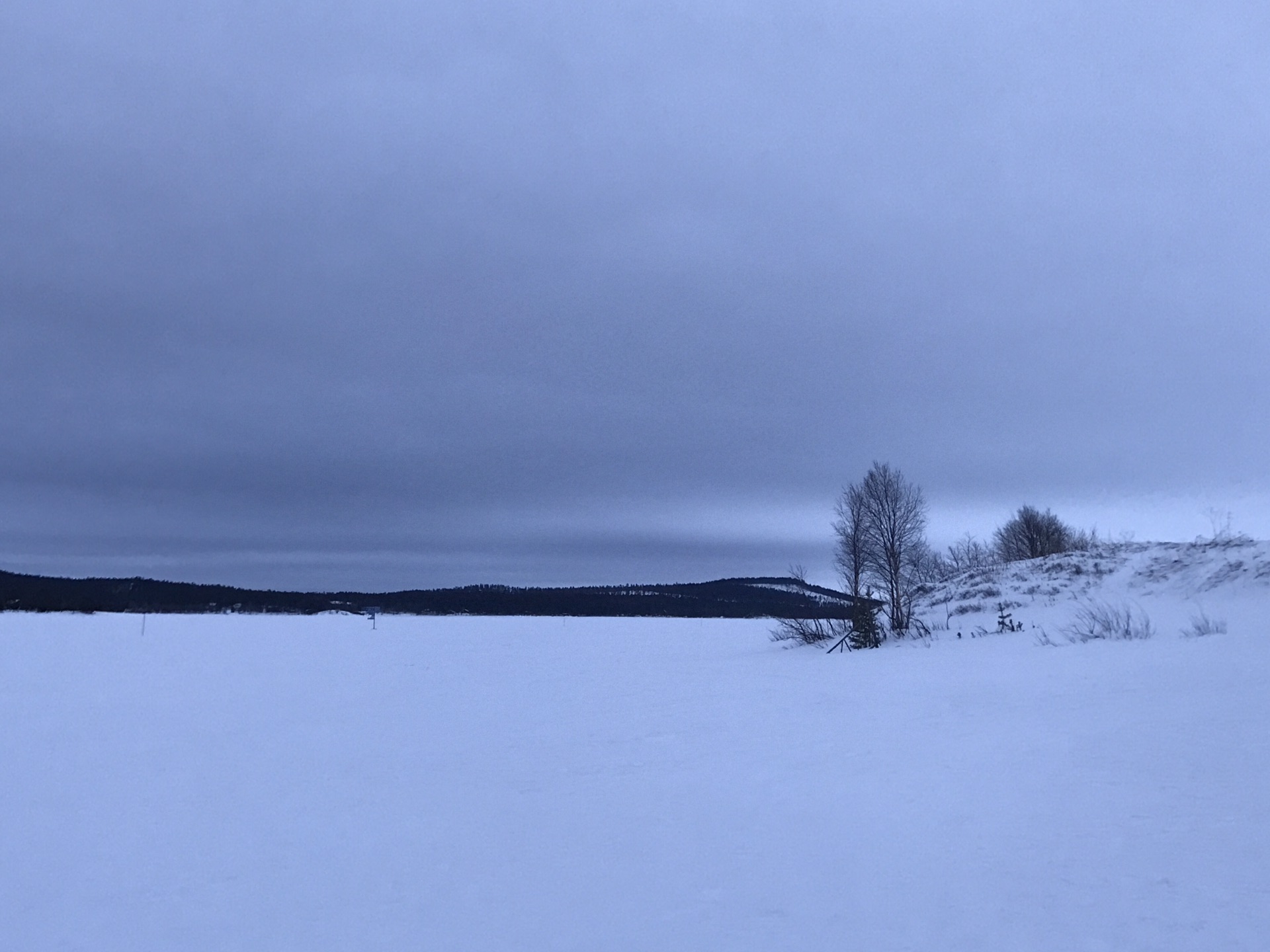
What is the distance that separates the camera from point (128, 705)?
565 inches

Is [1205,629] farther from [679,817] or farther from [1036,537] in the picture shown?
[1036,537]

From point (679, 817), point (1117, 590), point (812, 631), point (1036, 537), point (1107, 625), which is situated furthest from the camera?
point (1036, 537)

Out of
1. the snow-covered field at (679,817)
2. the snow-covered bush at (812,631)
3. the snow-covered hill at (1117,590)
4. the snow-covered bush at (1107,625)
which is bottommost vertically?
the snow-covered field at (679,817)

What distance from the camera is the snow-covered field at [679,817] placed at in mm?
4488

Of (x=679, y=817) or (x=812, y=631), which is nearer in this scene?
(x=679, y=817)

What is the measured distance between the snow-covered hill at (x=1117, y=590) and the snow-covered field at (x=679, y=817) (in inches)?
195

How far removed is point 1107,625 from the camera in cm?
1648

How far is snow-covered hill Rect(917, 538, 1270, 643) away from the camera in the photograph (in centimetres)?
1834

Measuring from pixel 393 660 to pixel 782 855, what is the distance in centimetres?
2260

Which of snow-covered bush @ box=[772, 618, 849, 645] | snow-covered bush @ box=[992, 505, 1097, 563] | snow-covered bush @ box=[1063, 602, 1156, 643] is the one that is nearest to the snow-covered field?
snow-covered bush @ box=[1063, 602, 1156, 643]

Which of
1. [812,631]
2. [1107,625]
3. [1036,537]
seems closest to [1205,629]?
[1107,625]

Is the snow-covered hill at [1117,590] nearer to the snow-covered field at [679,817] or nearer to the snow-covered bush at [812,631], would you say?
the snow-covered bush at [812,631]

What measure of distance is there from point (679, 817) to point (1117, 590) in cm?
2009

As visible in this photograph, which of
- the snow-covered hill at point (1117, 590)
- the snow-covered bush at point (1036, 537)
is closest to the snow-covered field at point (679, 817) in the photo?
the snow-covered hill at point (1117, 590)
